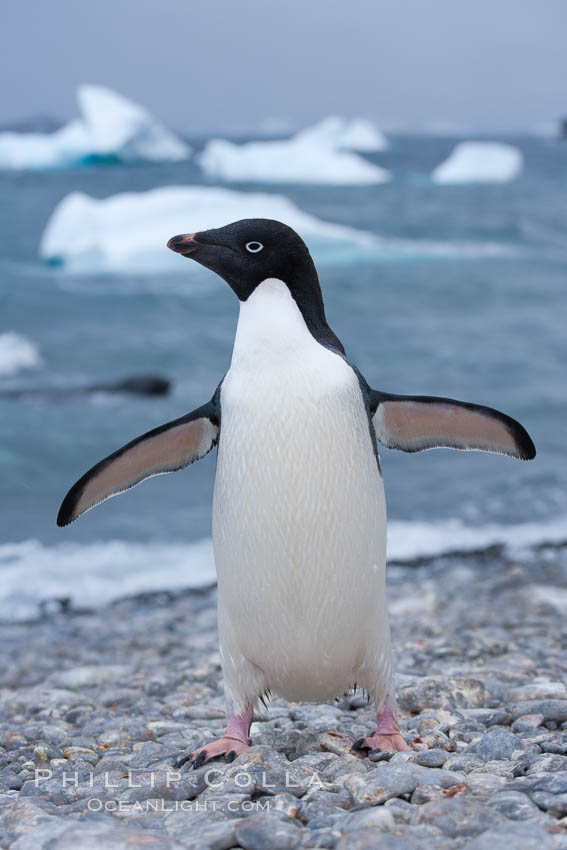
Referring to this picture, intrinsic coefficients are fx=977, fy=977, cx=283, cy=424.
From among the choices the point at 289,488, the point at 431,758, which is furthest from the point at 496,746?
the point at 289,488

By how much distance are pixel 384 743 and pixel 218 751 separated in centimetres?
35

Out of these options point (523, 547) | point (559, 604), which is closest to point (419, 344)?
point (523, 547)

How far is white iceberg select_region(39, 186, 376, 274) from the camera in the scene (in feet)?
60.9

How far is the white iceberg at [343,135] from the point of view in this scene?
130 feet

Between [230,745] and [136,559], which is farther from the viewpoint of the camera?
[136,559]

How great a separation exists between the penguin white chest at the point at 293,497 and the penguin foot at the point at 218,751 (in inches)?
6.9

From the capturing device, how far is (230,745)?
2105 millimetres

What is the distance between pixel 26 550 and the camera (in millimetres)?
5855

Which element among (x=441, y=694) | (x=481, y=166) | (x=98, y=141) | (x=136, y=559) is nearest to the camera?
(x=441, y=694)

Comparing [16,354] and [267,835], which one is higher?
[16,354]

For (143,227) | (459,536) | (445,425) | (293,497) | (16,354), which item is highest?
(143,227)

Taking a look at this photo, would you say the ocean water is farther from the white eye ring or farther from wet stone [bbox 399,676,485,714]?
the white eye ring

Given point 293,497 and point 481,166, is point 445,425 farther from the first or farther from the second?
point 481,166

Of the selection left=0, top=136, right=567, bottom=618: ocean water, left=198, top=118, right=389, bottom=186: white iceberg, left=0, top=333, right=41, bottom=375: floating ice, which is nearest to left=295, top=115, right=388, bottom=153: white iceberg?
left=198, top=118, right=389, bottom=186: white iceberg
